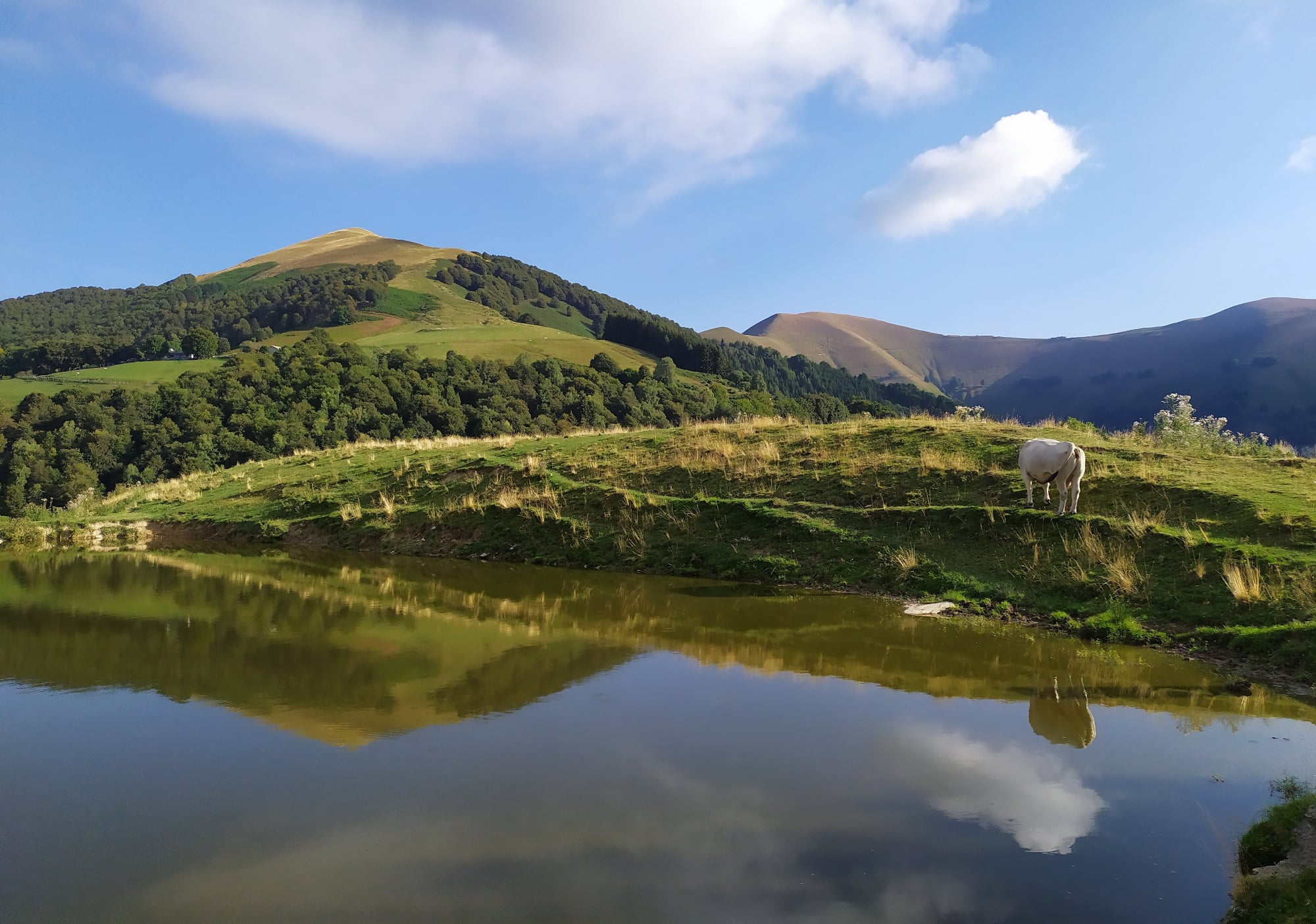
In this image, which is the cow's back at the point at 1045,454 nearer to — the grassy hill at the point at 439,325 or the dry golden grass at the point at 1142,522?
the dry golden grass at the point at 1142,522

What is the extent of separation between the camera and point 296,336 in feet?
396

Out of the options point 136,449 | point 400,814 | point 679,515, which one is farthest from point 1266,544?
point 136,449

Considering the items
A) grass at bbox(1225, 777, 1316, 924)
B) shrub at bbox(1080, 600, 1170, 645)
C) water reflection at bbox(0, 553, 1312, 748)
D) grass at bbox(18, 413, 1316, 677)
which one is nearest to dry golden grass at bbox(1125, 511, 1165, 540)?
grass at bbox(18, 413, 1316, 677)

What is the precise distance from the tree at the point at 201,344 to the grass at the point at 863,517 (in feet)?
326

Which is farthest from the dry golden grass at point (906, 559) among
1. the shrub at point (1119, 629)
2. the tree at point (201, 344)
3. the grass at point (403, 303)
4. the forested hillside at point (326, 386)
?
the grass at point (403, 303)

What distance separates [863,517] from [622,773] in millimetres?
11219

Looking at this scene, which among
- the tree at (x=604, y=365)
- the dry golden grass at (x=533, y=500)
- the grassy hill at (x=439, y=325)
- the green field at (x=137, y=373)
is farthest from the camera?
the grassy hill at (x=439, y=325)

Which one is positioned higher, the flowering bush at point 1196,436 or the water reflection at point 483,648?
the flowering bush at point 1196,436

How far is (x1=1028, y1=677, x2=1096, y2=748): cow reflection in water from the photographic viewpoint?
23.6 feet

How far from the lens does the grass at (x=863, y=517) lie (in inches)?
448

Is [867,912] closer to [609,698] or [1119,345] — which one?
[609,698]

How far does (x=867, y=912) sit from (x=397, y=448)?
97.4 ft

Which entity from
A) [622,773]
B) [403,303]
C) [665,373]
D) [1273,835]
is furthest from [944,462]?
[403,303]

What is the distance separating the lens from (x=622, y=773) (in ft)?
20.7
